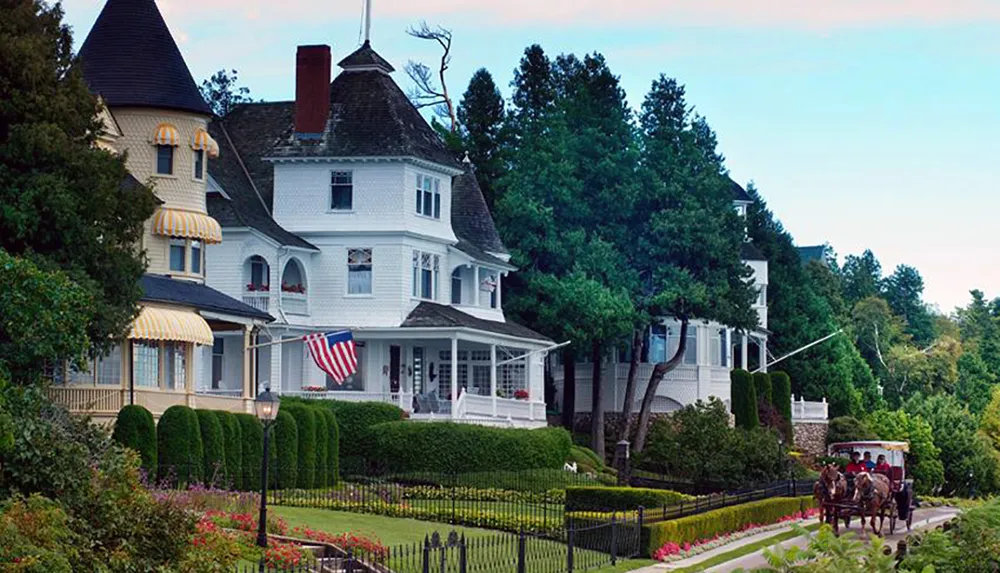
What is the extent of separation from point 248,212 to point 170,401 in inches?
701

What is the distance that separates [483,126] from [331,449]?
1234 inches

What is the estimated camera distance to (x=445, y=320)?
209 feet

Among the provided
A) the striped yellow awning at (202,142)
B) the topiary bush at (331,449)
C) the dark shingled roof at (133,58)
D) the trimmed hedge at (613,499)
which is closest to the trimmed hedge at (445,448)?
the topiary bush at (331,449)

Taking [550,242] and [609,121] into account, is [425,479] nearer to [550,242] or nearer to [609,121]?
[550,242]

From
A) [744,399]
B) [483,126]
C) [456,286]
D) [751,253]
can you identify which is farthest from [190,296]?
[751,253]

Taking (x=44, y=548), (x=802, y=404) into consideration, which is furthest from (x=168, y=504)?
(x=802, y=404)

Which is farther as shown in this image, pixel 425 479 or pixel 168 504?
pixel 425 479

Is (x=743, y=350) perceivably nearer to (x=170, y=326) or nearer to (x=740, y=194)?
(x=740, y=194)

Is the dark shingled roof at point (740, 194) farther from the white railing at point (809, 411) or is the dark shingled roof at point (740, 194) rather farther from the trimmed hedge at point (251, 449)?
the trimmed hedge at point (251, 449)

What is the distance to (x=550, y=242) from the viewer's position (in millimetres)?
71125

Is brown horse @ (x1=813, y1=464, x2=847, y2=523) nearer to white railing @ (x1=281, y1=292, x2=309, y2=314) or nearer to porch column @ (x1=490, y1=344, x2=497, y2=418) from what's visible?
porch column @ (x1=490, y1=344, x2=497, y2=418)

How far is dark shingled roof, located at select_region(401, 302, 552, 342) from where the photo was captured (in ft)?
208

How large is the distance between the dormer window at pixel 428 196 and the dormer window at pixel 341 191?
2451 millimetres

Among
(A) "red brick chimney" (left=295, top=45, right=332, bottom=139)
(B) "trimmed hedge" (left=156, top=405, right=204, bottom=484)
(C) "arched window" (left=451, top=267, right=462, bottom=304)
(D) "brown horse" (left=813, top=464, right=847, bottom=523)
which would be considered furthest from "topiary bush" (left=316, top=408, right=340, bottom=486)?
(C) "arched window" (left=451, top=267, right=462, bottom=304)
